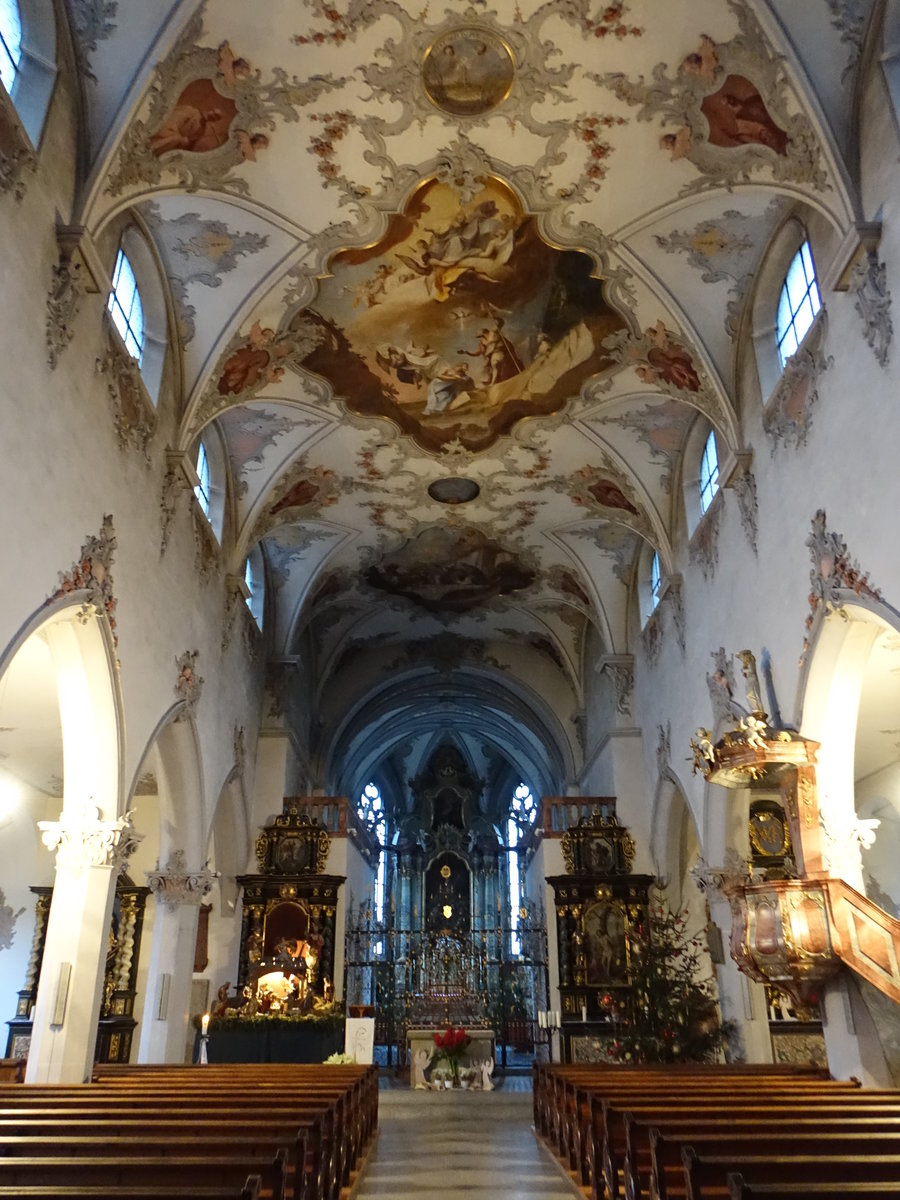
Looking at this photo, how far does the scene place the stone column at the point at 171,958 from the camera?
14.1m

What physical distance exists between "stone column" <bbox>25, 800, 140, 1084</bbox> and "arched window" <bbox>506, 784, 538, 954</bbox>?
2628cm

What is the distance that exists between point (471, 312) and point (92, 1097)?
36.4ft

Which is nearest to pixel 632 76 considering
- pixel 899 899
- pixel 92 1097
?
pixel 92 1097

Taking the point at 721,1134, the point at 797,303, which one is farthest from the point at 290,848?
the point at 721,1134

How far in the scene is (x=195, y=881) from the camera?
49.4ft

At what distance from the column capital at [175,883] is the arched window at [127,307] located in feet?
24.9

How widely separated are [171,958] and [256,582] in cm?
782

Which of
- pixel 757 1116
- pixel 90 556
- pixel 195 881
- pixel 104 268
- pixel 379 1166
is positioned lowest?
pixel 379 1166

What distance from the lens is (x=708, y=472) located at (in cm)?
1549

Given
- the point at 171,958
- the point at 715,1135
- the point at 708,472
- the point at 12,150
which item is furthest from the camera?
the point at 708,472

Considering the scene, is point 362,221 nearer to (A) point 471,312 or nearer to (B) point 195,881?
(A) point 471,312

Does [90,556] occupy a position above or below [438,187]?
below

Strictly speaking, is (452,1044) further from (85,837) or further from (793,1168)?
(793,1168)

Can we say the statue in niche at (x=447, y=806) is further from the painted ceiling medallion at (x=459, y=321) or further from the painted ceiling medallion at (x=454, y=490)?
the painted ceiling medallion at (x=459, y=321)
